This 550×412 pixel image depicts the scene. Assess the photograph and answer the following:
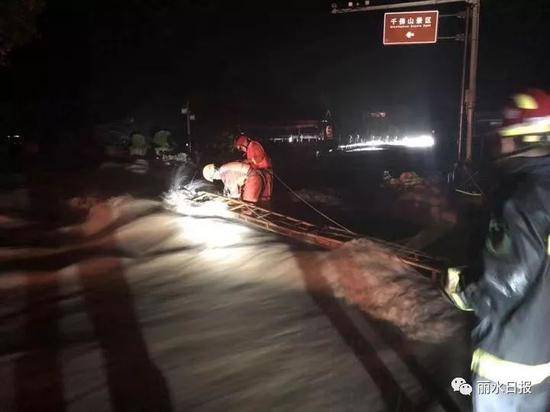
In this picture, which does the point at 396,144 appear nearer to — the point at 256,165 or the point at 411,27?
the point at 411,27

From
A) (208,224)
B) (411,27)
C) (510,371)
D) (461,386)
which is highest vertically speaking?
(411,27)

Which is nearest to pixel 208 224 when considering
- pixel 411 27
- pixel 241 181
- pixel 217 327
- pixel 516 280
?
pixel 241 181

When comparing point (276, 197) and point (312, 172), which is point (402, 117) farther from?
point (276, 197)

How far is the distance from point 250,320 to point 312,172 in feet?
57.6

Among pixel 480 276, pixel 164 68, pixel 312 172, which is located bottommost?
pixel 312 172

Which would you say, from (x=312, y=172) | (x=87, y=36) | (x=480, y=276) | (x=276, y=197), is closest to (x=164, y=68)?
(x=87, y=36)

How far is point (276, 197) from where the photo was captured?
47.4 feet

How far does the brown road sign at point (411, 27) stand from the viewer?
1658 centimetres

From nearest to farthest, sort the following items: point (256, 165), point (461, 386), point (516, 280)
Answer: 1. point (516, 280)
2. point (461, 386)
3. point (256, 165)

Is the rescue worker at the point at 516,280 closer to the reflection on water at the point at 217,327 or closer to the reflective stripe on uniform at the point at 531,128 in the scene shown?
the reflective stripe on uniform at the point at 531,128

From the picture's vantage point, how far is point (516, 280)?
2348 millimetres

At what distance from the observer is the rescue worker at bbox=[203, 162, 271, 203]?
10281 millimetres

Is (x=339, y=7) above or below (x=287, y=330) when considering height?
above

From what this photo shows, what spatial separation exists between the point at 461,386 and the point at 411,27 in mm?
14731
